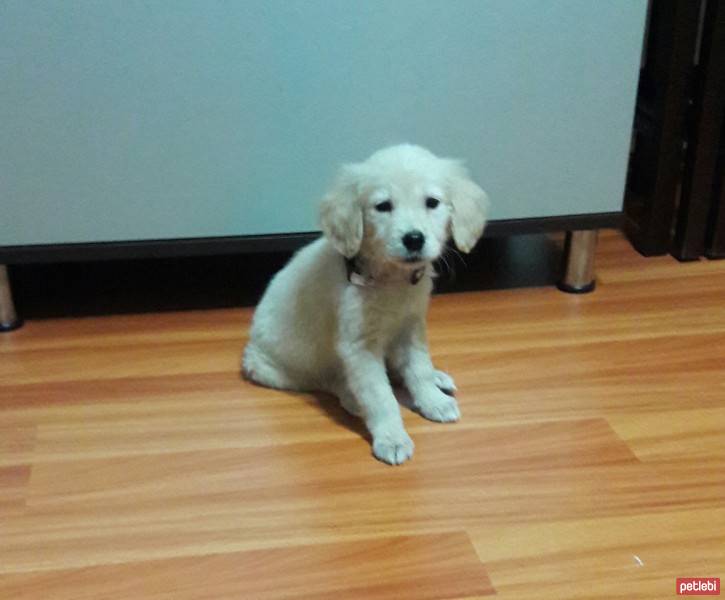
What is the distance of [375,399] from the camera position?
4.81 ft

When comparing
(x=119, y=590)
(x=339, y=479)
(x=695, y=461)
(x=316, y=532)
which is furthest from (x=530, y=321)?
(x=119, y=590)

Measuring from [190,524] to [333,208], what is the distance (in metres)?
0.54

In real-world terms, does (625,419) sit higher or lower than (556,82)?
lower

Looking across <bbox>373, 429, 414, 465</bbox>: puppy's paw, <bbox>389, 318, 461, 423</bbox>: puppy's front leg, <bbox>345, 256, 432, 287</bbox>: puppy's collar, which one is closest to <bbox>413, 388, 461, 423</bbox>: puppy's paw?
<bbox>389, 318, 461, 423</bbox>: puppy's front leg

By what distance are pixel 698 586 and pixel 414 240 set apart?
0.63 m

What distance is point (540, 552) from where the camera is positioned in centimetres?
123

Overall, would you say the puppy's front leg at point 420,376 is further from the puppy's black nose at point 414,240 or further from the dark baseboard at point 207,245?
the dark baseboard at point 207,245

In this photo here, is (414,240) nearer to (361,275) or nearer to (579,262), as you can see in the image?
(361,275)

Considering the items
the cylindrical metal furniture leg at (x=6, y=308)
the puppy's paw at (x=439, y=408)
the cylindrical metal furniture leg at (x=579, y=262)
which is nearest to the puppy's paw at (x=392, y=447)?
the puppy's paw at (x=439, y=408)

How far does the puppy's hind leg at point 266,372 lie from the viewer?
165 centimetres

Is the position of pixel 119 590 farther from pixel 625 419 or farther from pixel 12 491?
pixel 625 419

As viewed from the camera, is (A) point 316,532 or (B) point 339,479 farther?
(B) point 339,479

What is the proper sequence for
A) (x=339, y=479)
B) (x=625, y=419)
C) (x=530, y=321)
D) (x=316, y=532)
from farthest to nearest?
(x=530, y=321)
(x=625, y=419)
(x=339, y=479)
(x=316, y=532)

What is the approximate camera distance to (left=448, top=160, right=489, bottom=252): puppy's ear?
57.1 inches
